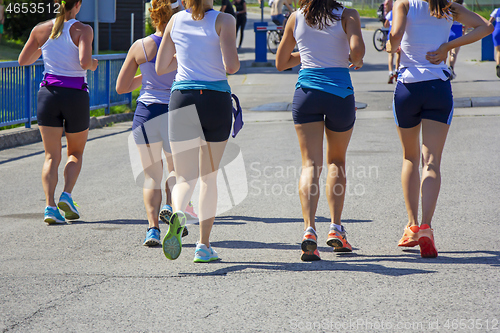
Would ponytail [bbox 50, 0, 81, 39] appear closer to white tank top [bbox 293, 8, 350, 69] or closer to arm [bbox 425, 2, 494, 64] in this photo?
white tank top [bbox 293, 8, 350, 69]

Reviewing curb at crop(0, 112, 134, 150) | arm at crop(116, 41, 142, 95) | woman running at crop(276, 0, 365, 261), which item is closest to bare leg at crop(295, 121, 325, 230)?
woman running at crop(276, 0, 365, 261)

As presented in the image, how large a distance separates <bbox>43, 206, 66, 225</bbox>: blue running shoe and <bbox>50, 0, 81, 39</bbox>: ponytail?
1.56 metres

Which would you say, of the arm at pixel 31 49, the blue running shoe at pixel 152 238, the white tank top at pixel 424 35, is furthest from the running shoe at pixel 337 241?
the arm at pixel 31 49

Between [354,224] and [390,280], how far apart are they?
154 centimetres

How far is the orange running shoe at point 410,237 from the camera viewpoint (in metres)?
4.68

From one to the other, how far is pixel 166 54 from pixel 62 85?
5.52 feet

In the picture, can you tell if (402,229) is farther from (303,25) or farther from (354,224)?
(303,25)

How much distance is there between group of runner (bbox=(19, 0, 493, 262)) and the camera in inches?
167

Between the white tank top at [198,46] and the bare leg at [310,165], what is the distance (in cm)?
73

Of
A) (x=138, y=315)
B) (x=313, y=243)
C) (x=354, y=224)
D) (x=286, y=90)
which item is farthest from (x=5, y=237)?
(x=286, y=90)

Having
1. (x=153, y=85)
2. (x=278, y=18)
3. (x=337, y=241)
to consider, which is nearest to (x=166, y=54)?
(x=153, y=85)

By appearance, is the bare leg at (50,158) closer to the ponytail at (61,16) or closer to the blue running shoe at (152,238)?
the ponytail at (61,16)

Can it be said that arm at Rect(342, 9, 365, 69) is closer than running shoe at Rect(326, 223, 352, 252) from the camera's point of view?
Yes

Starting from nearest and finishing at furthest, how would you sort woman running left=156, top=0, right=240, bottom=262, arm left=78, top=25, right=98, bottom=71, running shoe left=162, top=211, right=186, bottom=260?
running shoe left=162, top=211, right=186, bottom=260 → woman running left=156, top=0, right=240, bottom=262 → arm left=78, top=25, right=98, bottom=71
